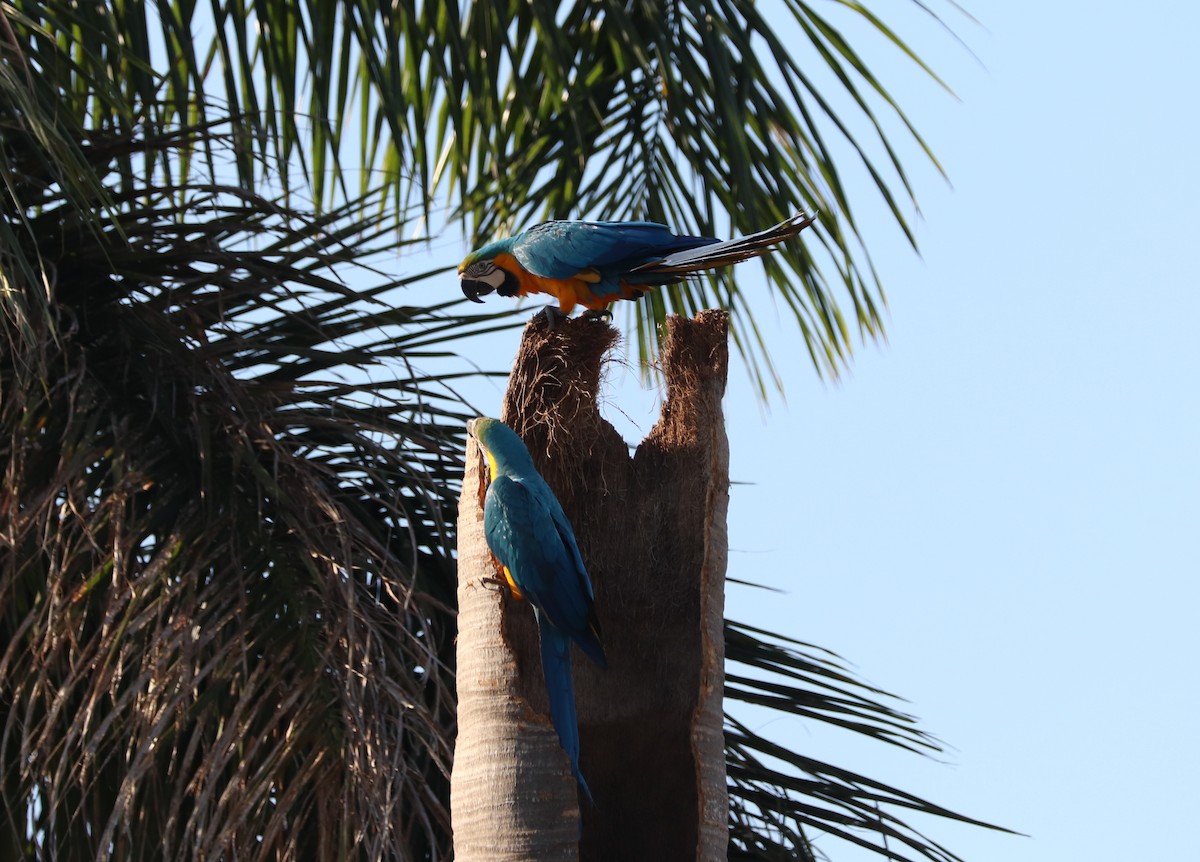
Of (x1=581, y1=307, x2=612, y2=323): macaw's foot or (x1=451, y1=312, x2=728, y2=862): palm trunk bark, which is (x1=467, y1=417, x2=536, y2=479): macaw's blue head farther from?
(x1=581, y1=307, x2=612, y2=323): macaw's foot

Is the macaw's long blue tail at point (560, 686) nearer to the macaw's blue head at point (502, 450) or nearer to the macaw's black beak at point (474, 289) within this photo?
the macaw's blue head at point (502, 450)

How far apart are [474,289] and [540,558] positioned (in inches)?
57.1

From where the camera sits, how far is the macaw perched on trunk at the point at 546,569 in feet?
10.3

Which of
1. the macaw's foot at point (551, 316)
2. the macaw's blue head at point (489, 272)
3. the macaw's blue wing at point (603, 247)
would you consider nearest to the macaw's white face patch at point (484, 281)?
the macaw's blue head at point (489, 272)

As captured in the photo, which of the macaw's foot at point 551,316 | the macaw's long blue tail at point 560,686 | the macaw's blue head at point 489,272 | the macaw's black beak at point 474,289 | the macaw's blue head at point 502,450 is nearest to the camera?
the macaw's long blue tail at point 560,686

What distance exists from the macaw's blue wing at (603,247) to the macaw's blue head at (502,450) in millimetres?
582

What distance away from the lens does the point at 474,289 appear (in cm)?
445

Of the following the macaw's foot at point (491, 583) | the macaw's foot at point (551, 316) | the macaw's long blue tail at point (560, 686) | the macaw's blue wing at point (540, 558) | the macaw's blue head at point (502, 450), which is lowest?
the macaw's long blue tail at point (560, 686)

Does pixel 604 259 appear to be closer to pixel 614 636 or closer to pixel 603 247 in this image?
pixel 603 247

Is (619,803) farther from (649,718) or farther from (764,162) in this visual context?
(764,162)

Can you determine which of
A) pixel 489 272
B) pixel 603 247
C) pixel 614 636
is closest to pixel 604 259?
pixel 603 247

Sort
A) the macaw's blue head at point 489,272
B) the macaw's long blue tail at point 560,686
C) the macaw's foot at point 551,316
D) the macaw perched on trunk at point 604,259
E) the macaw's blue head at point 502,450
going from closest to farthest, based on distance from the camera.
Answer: the macaw's long blue tail at point 560,686, the macaw's blue head at point 502,450, the macaw's foot at point 551,316, the macaw perched on trunk at point 604,259, the macaw's blue head at point 489,272

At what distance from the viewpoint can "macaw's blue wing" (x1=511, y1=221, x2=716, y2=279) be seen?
12.4 ft

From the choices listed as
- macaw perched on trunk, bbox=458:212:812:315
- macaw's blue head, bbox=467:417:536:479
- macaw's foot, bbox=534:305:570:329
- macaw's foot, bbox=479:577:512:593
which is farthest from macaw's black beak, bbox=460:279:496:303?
macaw's foot, bbox=479:577:512:593
